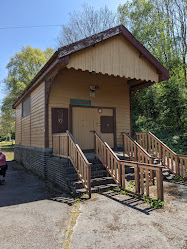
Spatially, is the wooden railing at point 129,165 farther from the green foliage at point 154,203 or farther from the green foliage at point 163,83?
the green foliage at point 163,83

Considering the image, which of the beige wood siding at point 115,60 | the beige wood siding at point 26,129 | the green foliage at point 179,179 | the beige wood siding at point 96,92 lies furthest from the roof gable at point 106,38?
the beige wood siding at point 26,129

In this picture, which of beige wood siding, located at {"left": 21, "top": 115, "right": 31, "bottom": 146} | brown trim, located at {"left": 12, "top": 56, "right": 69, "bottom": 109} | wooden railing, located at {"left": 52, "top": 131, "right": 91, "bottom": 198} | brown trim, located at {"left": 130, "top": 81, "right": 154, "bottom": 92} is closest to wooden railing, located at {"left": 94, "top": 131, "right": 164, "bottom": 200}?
wooden railing, located at {"left": 52, "top": 131, "right": 91, "bottom": 198}

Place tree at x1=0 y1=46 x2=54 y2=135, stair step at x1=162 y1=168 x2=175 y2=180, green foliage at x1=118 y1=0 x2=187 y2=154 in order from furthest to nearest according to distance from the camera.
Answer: tree at x1=0 y1=46 x2=54 y2=135, green foliage at x1=118 y1=0 x2=187 y2=154, stair step at x1=162 y1=168 x2=175 y2=180

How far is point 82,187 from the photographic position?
589 cm

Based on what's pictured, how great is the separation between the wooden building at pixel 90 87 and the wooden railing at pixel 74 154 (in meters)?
0.85

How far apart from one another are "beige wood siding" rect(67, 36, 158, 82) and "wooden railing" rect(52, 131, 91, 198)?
257cm

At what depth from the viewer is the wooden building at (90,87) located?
696 cm

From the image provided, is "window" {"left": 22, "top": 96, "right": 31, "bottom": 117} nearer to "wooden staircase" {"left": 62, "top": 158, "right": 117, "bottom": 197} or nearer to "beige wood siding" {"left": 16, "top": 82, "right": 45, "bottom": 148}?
"beige wood siding" {"left": 16, "top": 82, "right": 45, "bottom": 148}

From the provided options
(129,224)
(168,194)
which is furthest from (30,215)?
(168,194)

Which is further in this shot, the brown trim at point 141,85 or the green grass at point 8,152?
the green grass at point 8,152

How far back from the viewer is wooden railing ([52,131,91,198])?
18.2 ft

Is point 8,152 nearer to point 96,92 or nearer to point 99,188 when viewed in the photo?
point 96,92

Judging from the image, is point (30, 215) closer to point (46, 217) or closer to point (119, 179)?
point (46, 217)

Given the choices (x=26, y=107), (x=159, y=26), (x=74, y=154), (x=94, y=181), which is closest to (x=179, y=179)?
(x=94, y=181)
